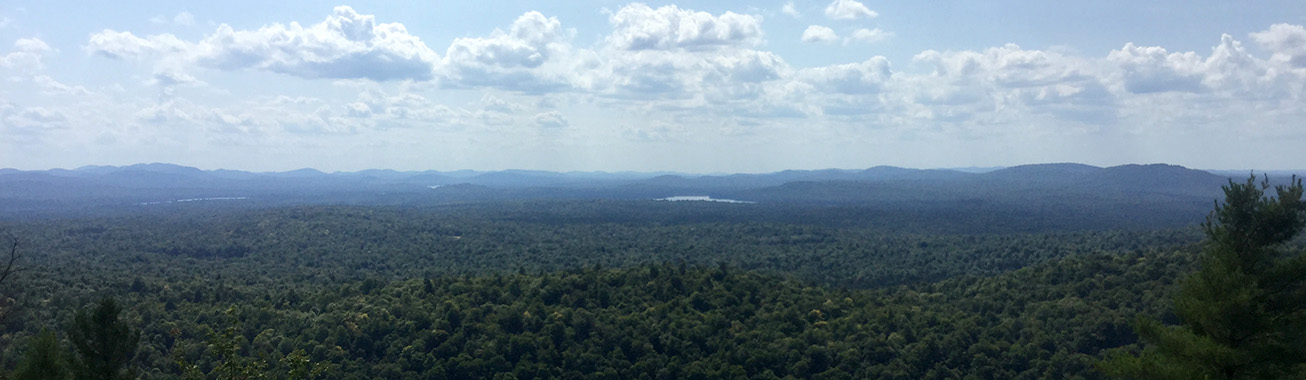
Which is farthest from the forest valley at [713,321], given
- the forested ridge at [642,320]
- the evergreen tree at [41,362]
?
the forested ridge at [642,320]

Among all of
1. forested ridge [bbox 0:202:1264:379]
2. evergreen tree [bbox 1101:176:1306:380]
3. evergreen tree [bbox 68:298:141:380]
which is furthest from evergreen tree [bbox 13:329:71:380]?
evergreen tree [bbox 1101:176:1306:380]

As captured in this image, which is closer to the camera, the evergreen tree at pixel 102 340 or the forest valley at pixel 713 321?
the forest valley at pixel 713 321

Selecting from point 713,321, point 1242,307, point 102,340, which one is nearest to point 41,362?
point 102,340

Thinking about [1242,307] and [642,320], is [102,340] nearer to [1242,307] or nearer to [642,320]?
[1242,307]

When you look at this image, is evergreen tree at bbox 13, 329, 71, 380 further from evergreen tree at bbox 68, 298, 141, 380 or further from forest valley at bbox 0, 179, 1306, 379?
evergreen tree at bbox 68, 298, 141, 380

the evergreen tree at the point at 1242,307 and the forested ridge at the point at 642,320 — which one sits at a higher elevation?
the evergreen tree at the point at 1242,307

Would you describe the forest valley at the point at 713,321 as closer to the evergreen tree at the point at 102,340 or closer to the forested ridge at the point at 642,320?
A: the evergreen tree at the point at 102,340
